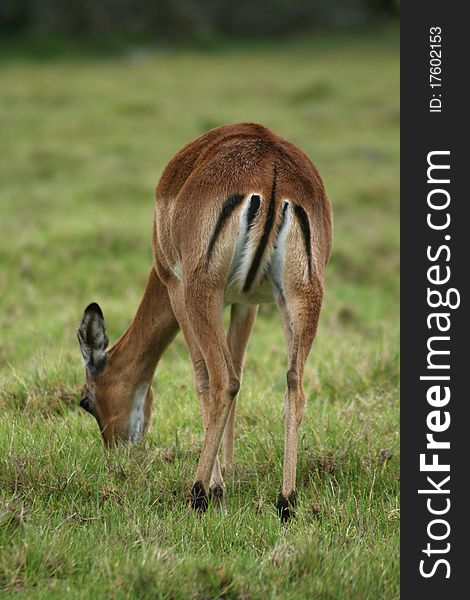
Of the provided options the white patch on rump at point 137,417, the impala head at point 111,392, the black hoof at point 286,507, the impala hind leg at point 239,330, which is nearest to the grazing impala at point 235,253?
the black hoof at point 286,507

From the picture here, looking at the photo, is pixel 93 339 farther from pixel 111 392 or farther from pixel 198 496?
pixel 198 496

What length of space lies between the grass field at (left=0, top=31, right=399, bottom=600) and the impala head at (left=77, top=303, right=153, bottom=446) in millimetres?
127

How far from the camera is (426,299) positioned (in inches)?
179

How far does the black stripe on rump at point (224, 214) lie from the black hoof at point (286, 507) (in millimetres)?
997

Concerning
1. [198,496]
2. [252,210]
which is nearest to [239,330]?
[252,210]

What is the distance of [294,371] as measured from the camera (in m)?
4.11

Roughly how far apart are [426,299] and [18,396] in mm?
2226

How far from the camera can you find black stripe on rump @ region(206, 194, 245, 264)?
422cm

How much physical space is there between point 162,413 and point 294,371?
5.08 ft

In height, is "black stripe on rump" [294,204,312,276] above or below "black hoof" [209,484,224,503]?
above

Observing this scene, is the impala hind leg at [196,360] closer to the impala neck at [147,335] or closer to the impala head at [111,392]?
the impala neck at [147,335]

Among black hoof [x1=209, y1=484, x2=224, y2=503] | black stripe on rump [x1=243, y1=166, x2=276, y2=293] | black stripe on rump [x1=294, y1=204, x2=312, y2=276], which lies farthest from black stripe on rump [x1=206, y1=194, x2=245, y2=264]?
black hoof [x1=209, y1=484, x2=224, y2=503]

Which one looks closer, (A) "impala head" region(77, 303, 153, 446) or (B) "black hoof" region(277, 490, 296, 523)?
(B) "black hoof" region(277, 490, 296, 523)

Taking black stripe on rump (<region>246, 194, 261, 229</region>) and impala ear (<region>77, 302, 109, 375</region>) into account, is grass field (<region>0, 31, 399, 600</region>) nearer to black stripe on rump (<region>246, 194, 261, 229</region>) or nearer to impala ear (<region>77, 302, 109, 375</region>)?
impala ear (<region>77, 302, 109, 375</region>)
